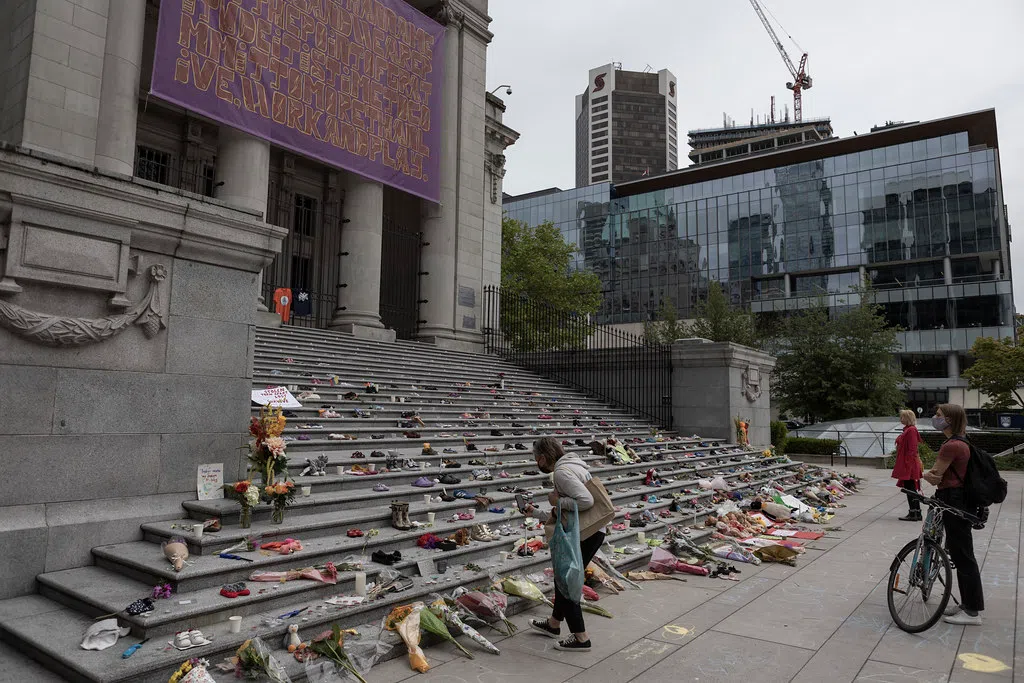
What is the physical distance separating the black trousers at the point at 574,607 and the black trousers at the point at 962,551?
135 inches

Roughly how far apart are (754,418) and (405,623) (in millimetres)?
16942

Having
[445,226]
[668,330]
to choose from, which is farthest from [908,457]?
[668,330]

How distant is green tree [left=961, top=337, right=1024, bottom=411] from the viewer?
126 ft

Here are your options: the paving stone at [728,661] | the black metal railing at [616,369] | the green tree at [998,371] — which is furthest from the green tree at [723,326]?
the paving stone at [728,661]

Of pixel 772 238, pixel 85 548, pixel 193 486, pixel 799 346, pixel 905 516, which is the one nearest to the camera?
pixel 85 548

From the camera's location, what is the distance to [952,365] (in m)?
60.9

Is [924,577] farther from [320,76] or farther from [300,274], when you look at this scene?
[300,274]

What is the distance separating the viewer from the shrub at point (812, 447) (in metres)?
26.9

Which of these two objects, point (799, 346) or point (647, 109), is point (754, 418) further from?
point (647, 109)

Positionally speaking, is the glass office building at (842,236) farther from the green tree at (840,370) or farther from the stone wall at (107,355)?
the stone wall at (107,355)

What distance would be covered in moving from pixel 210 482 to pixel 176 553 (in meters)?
1.53

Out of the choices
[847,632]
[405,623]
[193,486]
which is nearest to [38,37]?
[193,486]

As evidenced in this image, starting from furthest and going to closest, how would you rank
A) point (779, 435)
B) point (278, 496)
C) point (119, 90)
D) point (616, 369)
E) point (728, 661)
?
point (779, 435), point (616, 369), point (119, 90), point (278, 496), point (728, 661)

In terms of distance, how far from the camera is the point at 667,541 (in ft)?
29.8
